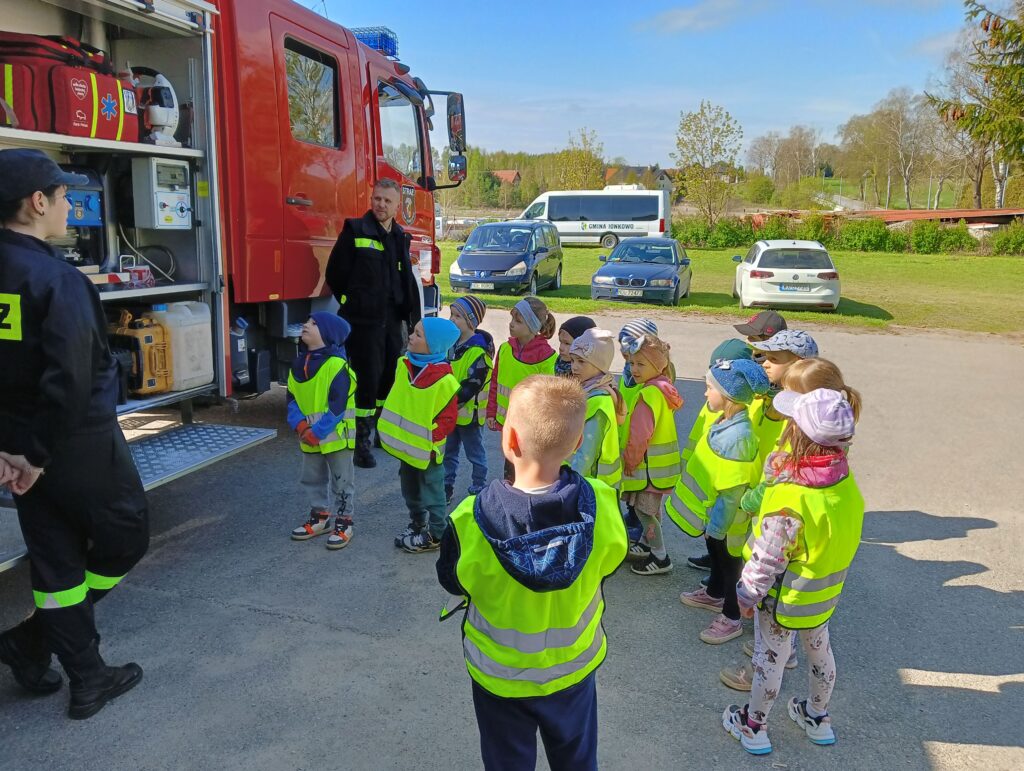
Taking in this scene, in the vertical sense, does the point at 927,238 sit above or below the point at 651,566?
above

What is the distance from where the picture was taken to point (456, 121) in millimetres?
7500

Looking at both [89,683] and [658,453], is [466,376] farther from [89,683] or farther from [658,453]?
[89,683]

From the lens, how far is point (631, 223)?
30.3m

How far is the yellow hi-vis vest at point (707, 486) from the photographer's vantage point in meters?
3.49

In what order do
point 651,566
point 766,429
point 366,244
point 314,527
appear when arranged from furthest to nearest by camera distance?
point 366,244, point 314,527, point 651,566, point 766,429

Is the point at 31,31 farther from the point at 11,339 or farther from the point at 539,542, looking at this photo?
the point at 539,542

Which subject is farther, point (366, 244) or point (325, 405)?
point (366, 244)

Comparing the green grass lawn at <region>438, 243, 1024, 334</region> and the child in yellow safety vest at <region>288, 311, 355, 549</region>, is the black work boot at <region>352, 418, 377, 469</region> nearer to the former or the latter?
the child in yellow safety vest at <region>288, 311, 355, 549</region>

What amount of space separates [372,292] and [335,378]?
5.65 ft

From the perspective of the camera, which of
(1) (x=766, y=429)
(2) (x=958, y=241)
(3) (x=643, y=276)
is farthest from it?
(2) (x=958, y=241)

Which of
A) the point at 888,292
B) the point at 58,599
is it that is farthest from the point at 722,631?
the point at 888,292

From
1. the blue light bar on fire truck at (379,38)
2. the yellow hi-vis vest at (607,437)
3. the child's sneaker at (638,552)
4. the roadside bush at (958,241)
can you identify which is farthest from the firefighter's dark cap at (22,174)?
the roadside bush at (958,241)

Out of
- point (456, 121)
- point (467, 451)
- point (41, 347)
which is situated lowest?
point (467, 451)

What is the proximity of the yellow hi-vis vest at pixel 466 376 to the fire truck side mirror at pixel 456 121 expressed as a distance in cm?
305
